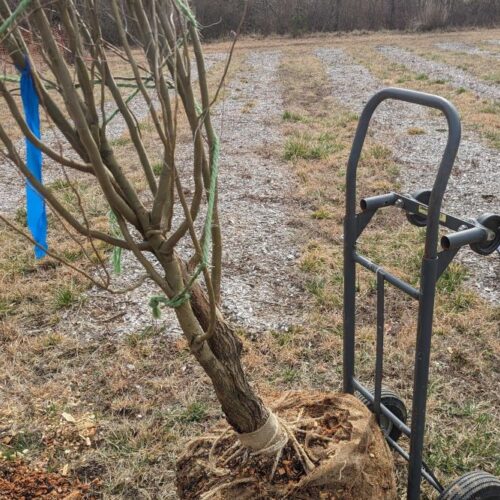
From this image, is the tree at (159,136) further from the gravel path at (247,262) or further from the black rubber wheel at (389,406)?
the black rubber wheel at (389,406)

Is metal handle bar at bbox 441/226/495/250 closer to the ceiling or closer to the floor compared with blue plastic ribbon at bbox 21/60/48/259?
closer to the floor

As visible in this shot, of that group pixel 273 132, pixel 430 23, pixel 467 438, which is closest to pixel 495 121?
pixel 273 132

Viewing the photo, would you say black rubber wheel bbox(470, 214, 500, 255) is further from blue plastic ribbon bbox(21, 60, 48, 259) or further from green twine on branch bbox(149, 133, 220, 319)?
blue plastic ribbon bbox(21, 60, 48, 259)

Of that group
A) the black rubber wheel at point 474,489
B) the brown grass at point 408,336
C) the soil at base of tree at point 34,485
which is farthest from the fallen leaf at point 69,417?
the black rubber wheel at point 474,489

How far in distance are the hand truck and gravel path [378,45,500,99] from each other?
869 centimetres

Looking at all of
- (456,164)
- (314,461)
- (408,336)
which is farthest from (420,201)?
(456,164)

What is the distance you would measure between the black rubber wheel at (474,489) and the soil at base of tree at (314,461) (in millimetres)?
209

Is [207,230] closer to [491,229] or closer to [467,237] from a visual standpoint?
[467,237]

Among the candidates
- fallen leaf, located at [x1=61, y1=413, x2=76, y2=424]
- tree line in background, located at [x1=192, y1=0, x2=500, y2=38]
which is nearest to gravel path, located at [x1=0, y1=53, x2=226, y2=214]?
fallen leaf, located at [x1=61, y1=413, x2=76, y2=424]

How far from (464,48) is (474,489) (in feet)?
58.9

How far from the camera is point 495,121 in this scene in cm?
788

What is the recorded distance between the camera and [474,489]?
1.91 meters

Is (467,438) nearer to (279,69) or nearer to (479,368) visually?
(479,368)

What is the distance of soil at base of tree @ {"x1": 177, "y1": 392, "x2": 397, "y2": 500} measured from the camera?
5.90 feet
